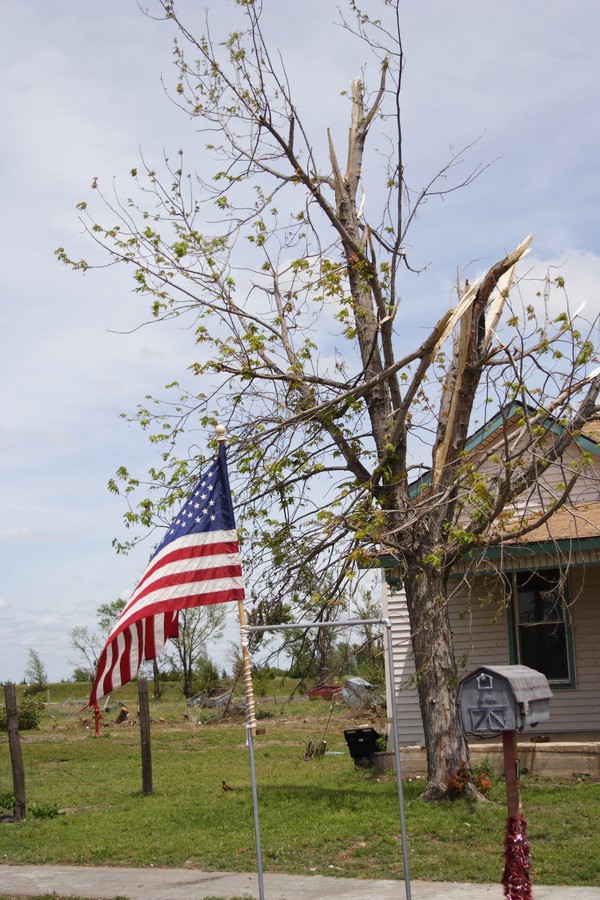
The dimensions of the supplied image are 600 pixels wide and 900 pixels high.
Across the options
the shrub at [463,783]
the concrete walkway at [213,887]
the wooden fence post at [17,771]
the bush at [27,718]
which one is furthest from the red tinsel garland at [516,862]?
the bush at [27,718]

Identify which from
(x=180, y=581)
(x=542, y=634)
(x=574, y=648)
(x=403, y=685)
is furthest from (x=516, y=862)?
(x=403, y=685)

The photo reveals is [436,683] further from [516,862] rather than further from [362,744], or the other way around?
[516,862]

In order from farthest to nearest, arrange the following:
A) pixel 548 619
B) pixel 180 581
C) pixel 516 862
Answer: pixel 548 619 < pixel 180 581 < pixel 516 862

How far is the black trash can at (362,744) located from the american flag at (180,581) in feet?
30.0

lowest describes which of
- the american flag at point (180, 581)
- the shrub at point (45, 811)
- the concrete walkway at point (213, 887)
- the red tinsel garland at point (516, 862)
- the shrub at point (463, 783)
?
the shrub at point (45, 811)

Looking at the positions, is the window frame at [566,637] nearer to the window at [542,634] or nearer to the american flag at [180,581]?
the window at [542,634]

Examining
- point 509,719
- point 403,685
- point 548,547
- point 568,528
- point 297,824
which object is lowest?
point 297,824

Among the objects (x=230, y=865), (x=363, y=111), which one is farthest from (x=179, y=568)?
(x=363, y=111)

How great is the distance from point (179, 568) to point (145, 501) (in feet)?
14.8

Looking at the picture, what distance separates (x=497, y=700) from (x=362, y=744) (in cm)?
975

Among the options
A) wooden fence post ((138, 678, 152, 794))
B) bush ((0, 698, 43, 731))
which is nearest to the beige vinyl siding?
wooden fence post ((138, 678, 152, 794))

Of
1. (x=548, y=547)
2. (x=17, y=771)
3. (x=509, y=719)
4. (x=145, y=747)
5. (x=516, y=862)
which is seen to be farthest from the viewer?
(x=145, y=747)

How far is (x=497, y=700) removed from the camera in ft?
22.7

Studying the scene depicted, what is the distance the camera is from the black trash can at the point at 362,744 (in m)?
16.1
